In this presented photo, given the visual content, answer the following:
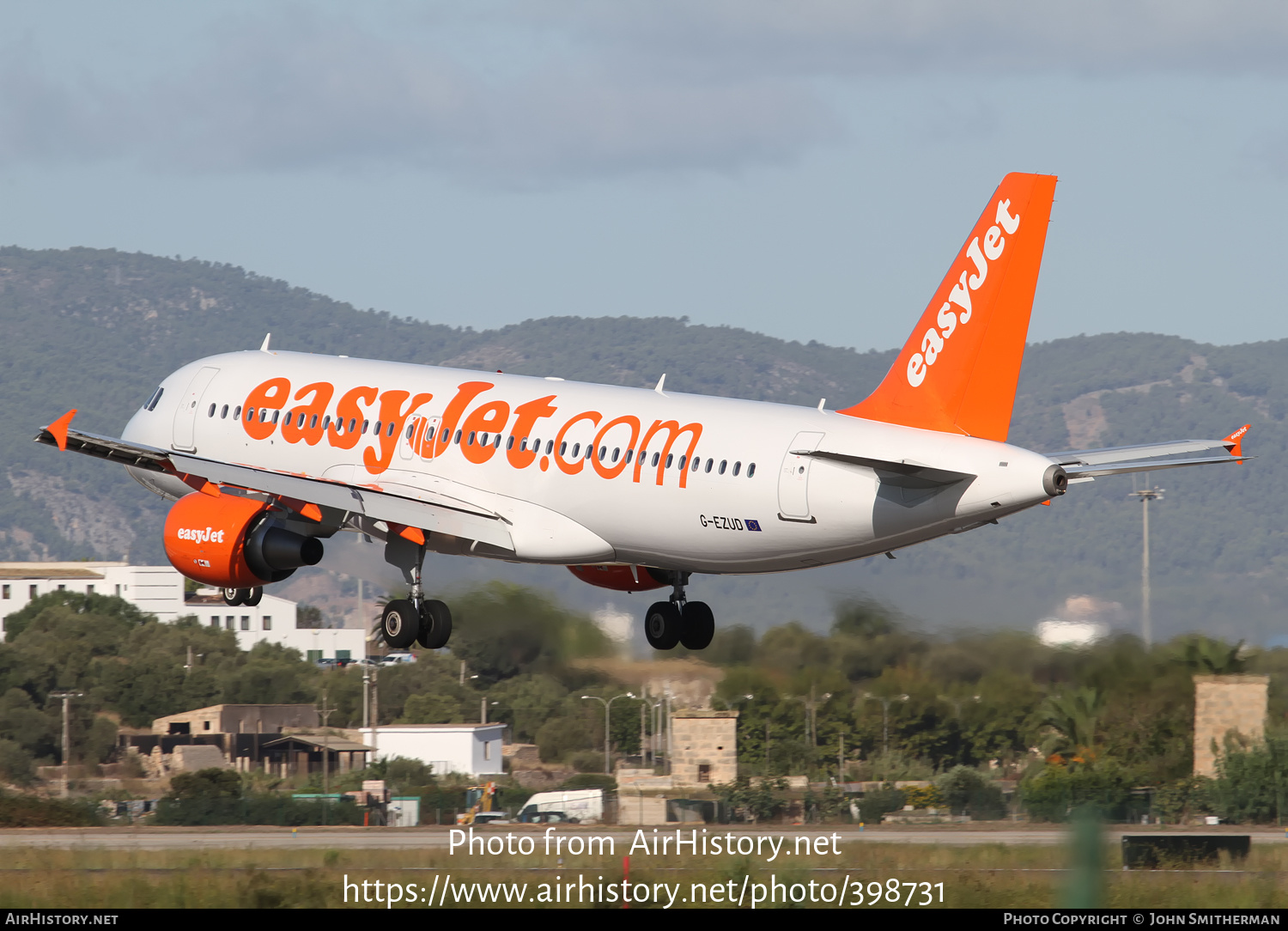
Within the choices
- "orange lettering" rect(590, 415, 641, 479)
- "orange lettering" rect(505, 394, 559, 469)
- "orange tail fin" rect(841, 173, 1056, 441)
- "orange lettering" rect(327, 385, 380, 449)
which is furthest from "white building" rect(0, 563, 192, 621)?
"orange tail fin" rect(841, 173, 1056, 441)

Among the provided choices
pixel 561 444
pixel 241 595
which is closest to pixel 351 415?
pixel 241 595

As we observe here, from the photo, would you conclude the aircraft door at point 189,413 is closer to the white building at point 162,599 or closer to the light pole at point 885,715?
the light pole at point 885,715

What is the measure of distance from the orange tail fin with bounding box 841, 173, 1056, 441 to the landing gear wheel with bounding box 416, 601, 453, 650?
12.4 meters

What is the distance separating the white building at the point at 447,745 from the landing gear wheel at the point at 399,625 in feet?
135

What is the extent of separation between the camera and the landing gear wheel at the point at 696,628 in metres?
45.8

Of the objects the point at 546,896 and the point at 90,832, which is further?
the point at 90,832

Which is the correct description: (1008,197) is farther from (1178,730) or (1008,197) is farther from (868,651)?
(1178,730)

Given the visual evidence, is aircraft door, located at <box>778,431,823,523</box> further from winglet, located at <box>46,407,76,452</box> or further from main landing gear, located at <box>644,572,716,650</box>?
winglet, located at <box>46,407,76,452</box>

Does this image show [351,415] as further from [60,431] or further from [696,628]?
[696,628]

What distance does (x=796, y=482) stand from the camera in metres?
37.4

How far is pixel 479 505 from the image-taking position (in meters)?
42.7

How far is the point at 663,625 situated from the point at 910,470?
12198 mm

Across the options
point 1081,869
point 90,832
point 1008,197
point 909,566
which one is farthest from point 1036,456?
point 90,832

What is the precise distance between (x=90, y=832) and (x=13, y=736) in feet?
148
